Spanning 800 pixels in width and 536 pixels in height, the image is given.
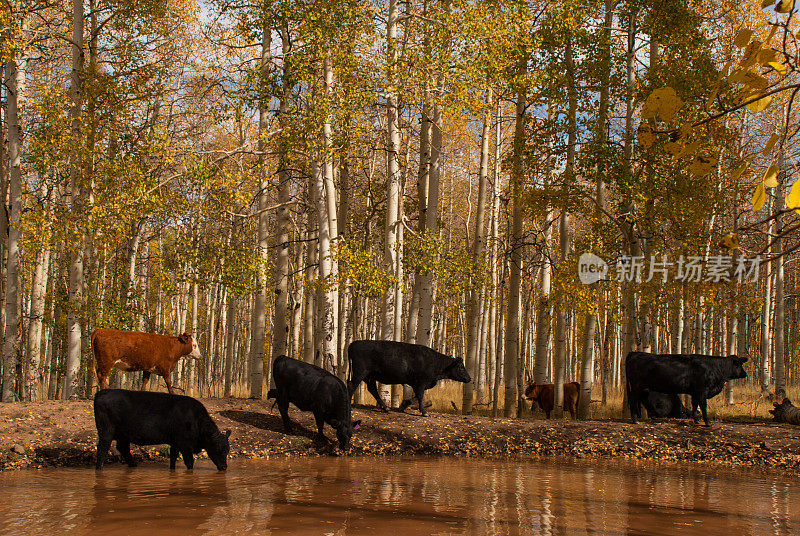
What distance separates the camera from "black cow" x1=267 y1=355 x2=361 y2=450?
11352 mm

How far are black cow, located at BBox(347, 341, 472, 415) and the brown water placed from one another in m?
3.05

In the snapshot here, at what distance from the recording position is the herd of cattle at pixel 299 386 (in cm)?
926

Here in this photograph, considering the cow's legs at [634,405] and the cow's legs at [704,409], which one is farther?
the cow's legs at [634,405]

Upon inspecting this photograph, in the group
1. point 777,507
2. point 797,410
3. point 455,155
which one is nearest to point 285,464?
point 777,507

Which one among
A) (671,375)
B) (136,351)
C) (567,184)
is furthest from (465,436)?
(567,184)

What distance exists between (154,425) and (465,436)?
5.40 meters

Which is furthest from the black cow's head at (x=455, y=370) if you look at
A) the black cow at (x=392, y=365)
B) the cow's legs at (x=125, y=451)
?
the cow's legs at (x=125, y=451)

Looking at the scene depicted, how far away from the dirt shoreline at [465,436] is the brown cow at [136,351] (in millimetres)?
825

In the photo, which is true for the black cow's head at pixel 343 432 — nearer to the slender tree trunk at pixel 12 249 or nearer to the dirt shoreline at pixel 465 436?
the dirt shoreline at pixel 465 436

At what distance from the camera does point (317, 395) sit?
37.5ft

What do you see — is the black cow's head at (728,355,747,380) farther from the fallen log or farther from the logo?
the logo

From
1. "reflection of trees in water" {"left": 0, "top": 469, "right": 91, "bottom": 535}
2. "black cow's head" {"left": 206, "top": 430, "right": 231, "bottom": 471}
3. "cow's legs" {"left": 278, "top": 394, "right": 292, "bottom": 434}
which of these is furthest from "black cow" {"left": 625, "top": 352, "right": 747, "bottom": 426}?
"reflection of trees in water" {"left": 0, "top": 469, "right": 91, "bottom": 535}

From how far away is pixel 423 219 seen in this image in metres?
16.6
